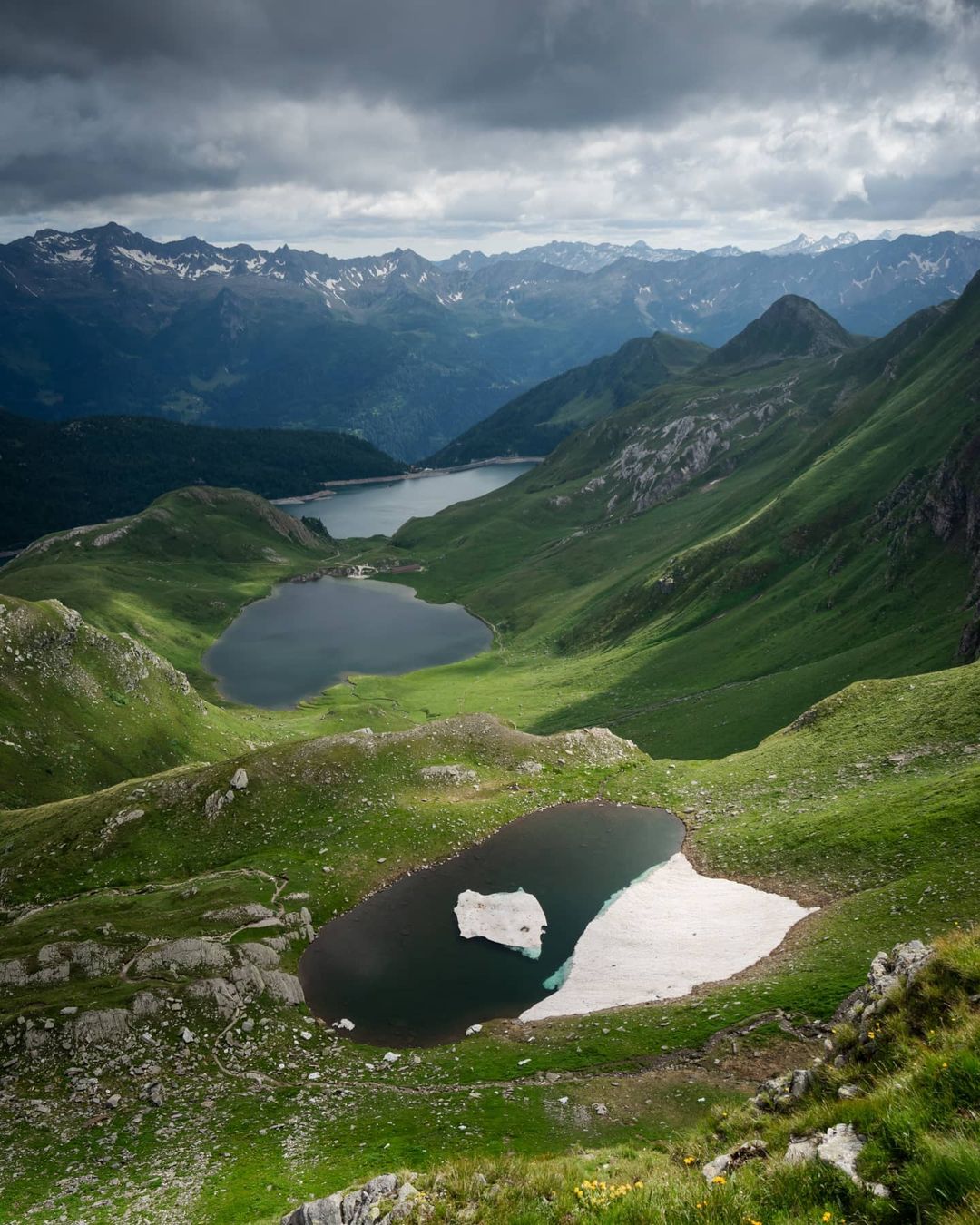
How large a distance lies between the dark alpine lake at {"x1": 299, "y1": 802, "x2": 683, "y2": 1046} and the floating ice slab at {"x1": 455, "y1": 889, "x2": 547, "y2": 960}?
49 centimetres

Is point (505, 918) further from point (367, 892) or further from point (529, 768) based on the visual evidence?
point (529, 768)

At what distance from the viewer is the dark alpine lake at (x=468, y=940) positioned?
133 ft

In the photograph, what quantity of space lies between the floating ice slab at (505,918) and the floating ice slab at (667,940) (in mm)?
2807

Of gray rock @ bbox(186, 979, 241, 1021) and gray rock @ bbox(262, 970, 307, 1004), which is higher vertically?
gray rock @ bbox(186, 979, 241, 1021)

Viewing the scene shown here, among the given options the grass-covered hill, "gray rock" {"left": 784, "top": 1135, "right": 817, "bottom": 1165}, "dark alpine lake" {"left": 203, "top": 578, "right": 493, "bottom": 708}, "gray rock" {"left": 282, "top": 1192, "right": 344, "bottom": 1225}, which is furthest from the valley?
"dark alpine lake" {"left": 203, "top": 578, "right": 493, "bottom": 708}

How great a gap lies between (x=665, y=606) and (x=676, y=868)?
365ft

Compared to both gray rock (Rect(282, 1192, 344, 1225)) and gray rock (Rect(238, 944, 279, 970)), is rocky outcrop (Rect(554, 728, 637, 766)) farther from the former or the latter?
gray rock (Rect(282, 1192, 344, 1225))

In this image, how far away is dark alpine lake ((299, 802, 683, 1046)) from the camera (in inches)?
1591

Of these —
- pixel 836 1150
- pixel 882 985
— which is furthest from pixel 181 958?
pixel 836 1150

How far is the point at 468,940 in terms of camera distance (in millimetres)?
45594

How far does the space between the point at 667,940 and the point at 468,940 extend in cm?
1137

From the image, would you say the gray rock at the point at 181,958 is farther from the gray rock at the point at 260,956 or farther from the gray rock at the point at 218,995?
the gray rock at the point at 218,995

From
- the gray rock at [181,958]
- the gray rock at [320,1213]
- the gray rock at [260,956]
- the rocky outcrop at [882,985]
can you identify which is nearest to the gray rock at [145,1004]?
the gray rock at [181,958]

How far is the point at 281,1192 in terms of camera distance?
26.7m
